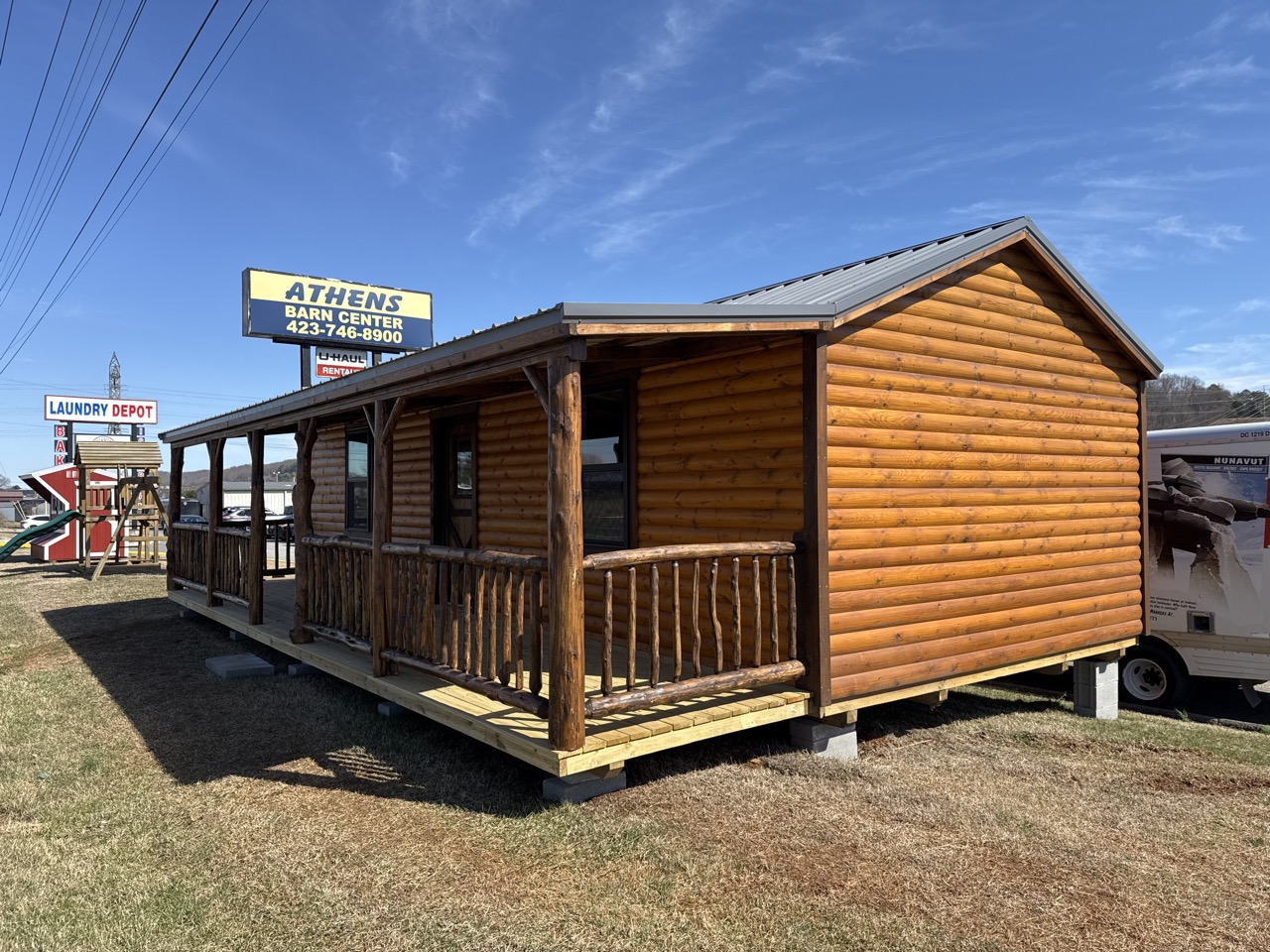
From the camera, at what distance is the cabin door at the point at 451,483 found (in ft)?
33.0

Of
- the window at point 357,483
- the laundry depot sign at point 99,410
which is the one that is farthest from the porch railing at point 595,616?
the laundry depot sign at point 99,410

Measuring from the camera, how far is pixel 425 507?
10.6 metres

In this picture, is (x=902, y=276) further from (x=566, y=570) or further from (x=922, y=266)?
(x=566, y=570)

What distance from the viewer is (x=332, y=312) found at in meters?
17.3

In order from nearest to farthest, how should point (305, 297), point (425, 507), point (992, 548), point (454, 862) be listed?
point (454, 862) < point (992, 548) < point (425, 507) < point (305, 297)

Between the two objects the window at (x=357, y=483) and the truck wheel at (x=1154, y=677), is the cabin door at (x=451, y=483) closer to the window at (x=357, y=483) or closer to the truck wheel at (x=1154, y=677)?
the window at (x=357, y=483)

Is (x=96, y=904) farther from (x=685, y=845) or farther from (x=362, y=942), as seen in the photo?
(x=685, y=845)

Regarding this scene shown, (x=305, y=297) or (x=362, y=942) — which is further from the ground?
(x=305, y=297)

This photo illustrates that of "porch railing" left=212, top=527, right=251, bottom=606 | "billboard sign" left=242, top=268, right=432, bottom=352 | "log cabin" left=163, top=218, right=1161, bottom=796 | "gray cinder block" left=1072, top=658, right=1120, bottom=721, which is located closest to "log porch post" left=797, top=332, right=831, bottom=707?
"log cabin" left=163, top=218, right=1161, bottom=796

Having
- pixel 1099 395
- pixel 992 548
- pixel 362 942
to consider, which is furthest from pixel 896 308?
pixel 362 942

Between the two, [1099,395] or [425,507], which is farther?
[425,507]

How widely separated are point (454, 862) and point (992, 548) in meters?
4.98

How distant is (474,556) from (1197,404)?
2269 inches

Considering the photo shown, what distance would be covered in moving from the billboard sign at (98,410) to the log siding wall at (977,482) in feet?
124
